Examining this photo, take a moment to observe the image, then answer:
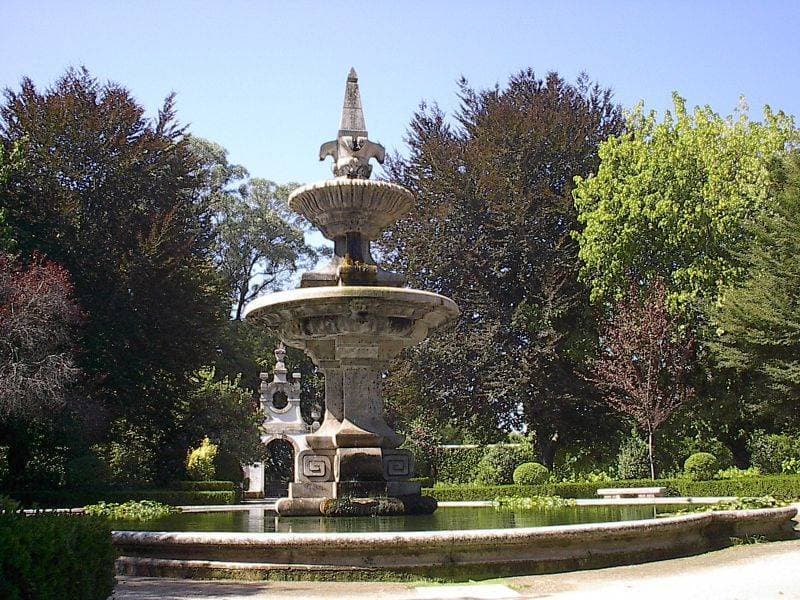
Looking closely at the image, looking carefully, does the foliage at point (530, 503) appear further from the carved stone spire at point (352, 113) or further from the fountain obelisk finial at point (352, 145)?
the carved stone spire at point (352, 113)

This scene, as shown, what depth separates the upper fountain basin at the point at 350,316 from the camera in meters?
11.1

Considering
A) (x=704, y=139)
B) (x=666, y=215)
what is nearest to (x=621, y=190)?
(x=666, y=215)

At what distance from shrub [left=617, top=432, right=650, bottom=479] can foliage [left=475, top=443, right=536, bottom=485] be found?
10.5 ft

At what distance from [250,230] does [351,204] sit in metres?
36.9

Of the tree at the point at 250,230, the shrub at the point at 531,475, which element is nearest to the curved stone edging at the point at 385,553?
the shrub at the point at 531,475

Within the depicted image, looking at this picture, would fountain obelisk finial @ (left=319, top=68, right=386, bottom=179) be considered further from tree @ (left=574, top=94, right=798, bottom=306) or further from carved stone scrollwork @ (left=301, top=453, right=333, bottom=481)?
tree @ (left=574, top=94, right=798, bottom=306)

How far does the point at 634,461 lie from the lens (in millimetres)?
29734

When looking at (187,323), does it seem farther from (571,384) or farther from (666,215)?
(666,215)

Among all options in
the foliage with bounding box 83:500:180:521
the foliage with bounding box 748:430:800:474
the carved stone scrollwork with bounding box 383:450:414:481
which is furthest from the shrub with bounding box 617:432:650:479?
the carved stone scrollwork with bounding box 383:450:414:481

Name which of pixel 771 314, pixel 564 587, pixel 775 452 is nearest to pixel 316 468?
pixel 564 587

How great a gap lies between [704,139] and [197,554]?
26.6m

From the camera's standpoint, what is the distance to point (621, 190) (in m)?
28.5

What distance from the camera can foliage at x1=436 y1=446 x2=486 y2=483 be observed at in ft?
105

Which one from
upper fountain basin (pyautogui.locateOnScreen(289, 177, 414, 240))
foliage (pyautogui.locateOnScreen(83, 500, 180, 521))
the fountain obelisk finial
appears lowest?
foliage (pyautogui.locateOnScreen(83, 500, 180, 521))
